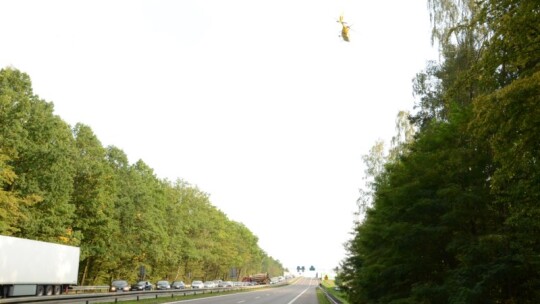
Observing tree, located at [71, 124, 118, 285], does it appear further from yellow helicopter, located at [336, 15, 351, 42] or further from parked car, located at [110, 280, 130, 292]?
yellow helicopter, located at [336, 15, 351, 42]

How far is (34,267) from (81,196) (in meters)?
20.7

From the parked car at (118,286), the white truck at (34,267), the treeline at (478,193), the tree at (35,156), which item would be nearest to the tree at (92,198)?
the parked car at (118,286)

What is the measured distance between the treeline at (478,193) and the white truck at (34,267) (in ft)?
69.1

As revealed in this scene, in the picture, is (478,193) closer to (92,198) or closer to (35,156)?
(35,156)

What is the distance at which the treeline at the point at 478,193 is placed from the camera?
8.29 metres

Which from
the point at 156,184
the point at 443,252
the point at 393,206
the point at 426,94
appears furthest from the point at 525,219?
the point at 156,184

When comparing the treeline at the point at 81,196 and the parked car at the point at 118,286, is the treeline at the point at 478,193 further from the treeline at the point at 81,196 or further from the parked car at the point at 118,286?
the parked car at the point at 118,286

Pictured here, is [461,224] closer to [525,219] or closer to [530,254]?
[530,254]

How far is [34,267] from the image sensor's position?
32.3m

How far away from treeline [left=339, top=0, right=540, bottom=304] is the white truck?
2106 cm

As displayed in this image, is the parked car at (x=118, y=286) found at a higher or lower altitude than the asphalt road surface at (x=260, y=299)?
higher

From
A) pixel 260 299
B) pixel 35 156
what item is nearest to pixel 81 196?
pixel 35 156

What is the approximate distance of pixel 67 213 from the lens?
46969mm

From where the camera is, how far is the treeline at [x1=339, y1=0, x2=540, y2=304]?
8.29 meters
